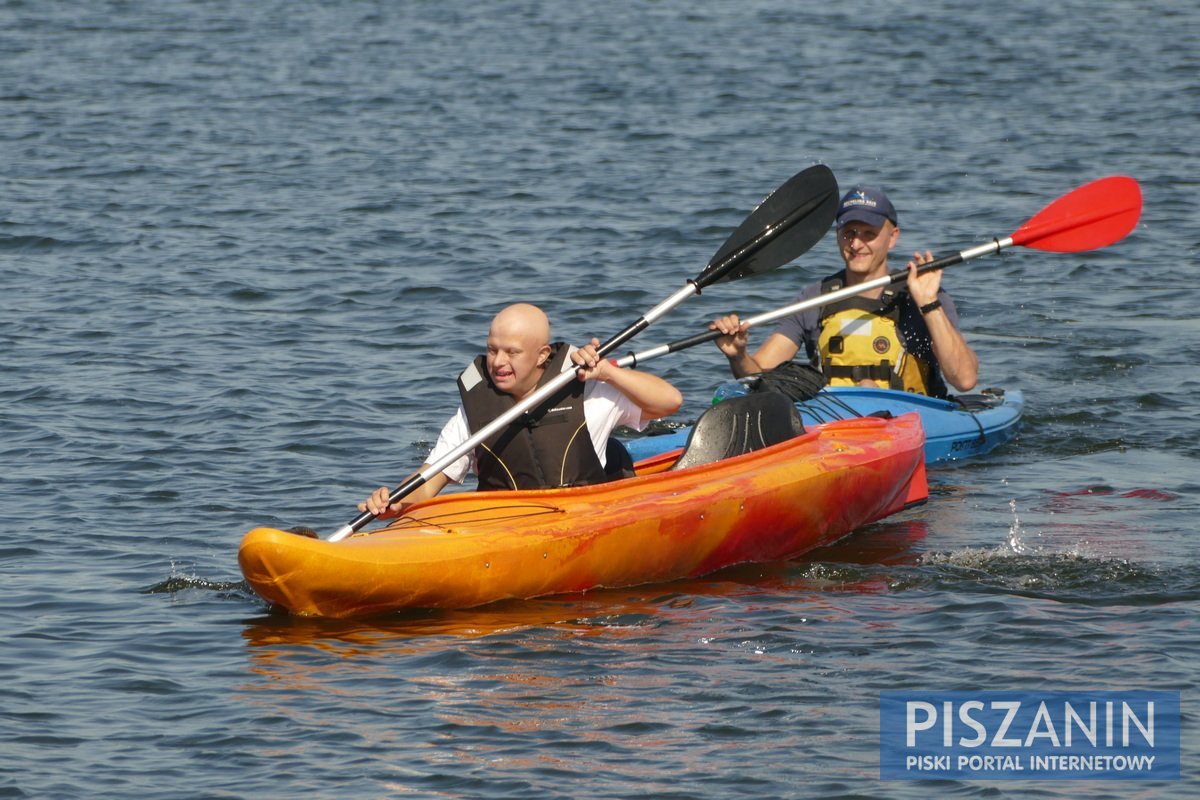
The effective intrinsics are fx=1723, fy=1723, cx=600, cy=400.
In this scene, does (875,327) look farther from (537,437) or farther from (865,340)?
(537,437)

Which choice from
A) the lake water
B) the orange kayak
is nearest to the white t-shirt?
the orange kayak

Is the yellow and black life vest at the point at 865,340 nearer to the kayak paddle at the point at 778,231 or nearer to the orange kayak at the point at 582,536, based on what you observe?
the kayak paddle at the point at 778,231

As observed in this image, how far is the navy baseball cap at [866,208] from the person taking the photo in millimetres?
7410

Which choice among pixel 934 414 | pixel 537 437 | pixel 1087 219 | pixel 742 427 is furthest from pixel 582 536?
pixel 1087 219

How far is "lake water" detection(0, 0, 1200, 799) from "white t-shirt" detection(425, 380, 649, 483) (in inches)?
22.8

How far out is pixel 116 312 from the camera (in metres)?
10.3

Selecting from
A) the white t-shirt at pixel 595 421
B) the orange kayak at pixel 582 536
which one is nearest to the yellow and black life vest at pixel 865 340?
the orange kayak at pixel 582 536

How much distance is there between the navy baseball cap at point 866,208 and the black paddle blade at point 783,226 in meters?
0.06

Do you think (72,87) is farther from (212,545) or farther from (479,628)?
(479,628)

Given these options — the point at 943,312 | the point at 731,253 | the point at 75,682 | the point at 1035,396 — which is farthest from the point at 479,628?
the point at 1035,396

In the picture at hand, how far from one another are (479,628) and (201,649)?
0.88 meters

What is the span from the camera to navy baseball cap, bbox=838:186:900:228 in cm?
741

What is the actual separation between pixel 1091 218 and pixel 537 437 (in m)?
3.32

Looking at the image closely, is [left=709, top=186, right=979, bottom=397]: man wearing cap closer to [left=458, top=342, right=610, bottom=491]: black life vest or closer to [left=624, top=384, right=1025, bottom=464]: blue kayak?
[left=624, top=384, right=1025, bottom=464]: blue kayak
